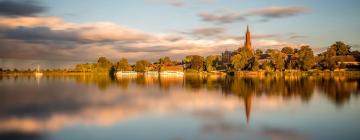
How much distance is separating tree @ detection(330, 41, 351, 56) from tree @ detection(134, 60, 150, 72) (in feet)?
303

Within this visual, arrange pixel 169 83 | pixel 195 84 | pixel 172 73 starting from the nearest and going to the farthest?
pixel 195 84, pixel 169 83, pixel 172 73

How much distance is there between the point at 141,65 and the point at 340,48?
314 ft

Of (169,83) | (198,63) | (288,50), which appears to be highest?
(288,50)

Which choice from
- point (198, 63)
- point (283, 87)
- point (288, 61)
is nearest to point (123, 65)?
point (198, 63)

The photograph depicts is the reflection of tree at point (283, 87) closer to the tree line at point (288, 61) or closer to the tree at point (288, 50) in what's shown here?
the tree line at point (288, 61)

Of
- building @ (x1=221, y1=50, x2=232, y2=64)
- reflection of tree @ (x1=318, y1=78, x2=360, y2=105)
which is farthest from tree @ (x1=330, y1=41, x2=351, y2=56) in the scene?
reflection of tree @ (x1=318, y1=78, x2=360, y2=105)

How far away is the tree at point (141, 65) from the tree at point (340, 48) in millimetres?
92337

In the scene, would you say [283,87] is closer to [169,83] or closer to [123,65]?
[169,83]

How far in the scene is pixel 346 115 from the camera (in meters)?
23.7

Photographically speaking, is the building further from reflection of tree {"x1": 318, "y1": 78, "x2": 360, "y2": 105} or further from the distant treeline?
reflection of tree {"x1": 318, "y1": 78, "x2": 360, "y2": 105}

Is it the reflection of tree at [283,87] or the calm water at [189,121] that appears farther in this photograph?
the reflection of tree at [283,87]

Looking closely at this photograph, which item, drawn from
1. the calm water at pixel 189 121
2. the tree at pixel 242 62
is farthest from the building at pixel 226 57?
the calm water at pixel 189 121

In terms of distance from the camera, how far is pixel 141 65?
184 meters

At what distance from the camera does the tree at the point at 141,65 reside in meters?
184
